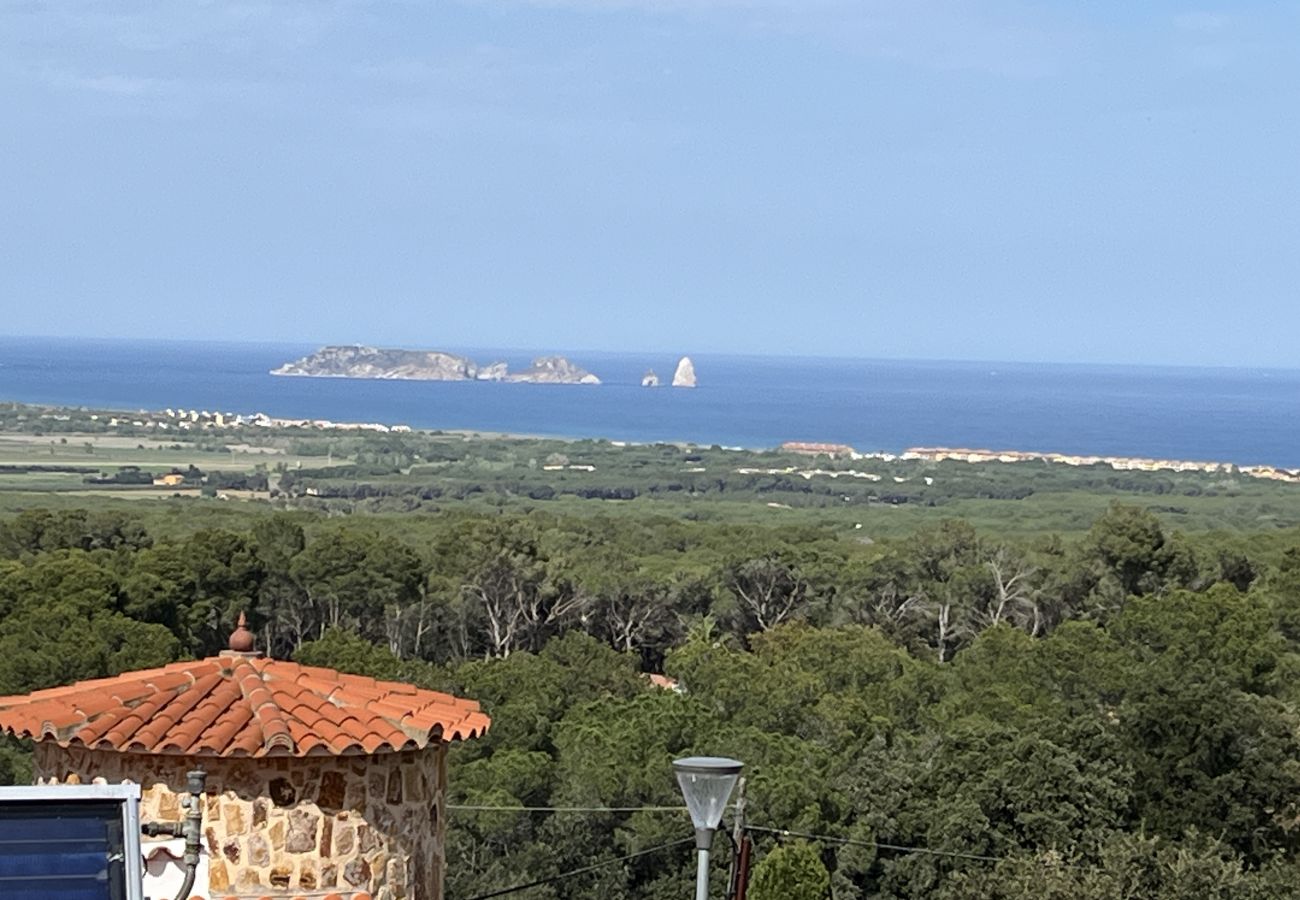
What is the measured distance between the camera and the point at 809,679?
27844 mm

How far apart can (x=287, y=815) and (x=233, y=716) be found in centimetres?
34

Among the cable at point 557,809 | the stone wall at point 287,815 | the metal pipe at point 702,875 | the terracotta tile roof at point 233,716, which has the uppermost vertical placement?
the terracotta tile roof at point 233,716

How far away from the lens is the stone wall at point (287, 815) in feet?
19.6

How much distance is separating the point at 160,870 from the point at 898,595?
3680 cm

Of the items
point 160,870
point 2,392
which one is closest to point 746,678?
point 160,870

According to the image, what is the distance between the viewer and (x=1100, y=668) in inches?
1055

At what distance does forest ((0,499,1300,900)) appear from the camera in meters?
20.9

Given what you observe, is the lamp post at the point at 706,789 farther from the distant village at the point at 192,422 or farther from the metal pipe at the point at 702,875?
the distant village at the point at 192,422

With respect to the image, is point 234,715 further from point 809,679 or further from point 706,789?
point 809,679

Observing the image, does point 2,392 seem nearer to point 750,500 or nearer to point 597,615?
point 750,500

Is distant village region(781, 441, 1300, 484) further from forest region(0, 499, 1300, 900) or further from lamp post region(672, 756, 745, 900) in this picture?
lamp post region(672, 756, 745, 900)

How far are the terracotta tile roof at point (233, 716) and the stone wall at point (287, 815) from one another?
0.06 metres

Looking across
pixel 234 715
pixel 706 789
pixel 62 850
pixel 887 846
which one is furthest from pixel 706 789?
pixel 887 846

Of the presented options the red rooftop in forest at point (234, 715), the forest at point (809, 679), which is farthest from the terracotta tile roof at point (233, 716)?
the forest at point (809, 679)
